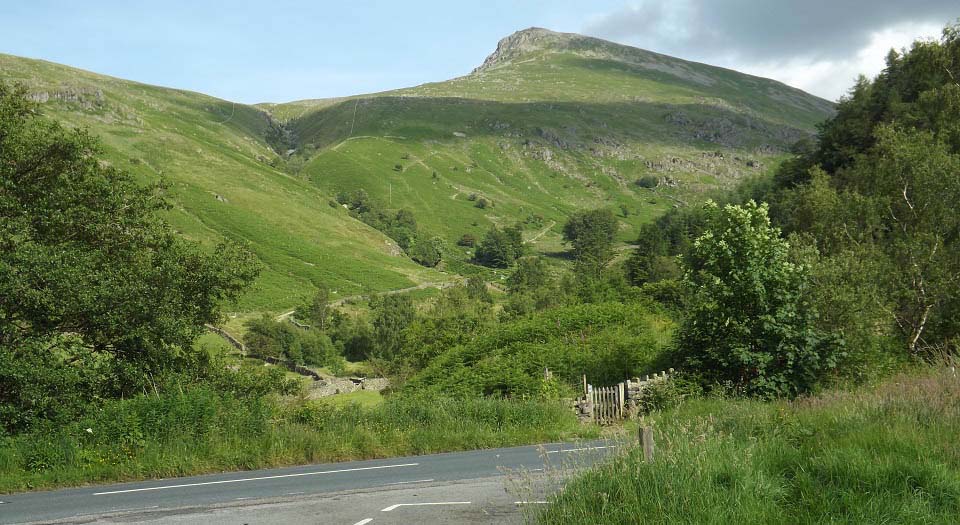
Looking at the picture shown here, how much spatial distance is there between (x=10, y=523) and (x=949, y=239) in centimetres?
3218

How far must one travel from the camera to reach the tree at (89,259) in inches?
781

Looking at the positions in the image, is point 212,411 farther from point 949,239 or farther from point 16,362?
point 949,239

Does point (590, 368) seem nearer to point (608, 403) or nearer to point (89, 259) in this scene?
point (608, 403)

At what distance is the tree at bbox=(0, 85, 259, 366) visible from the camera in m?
19.8

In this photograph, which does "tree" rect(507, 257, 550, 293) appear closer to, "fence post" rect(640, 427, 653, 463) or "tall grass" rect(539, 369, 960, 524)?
"tall grass" rect(539, 369, 960, 524)

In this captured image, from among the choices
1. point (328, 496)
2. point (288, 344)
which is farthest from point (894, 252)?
point (288, 344)

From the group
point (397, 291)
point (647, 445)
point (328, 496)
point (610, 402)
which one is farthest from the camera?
point (397, 291)

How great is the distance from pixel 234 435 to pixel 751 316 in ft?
49.9

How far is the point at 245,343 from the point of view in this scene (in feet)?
367

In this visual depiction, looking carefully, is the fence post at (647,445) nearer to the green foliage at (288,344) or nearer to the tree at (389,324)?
the tree at (389,324)

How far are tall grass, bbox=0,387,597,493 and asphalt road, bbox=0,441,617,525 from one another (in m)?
0.90

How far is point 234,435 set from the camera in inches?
660

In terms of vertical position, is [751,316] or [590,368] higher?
[751,316]

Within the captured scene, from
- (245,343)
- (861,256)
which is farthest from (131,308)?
(245,343)
